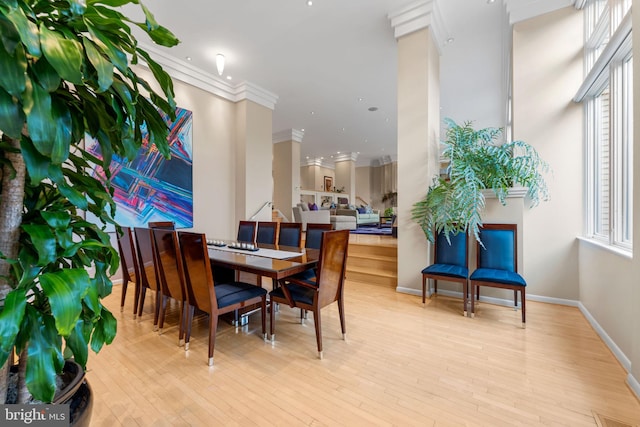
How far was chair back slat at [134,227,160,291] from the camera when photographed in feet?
7.91

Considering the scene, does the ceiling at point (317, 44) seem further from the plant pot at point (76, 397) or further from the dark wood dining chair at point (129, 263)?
the plant pot at point (76, 397)

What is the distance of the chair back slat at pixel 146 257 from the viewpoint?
7.91 feet

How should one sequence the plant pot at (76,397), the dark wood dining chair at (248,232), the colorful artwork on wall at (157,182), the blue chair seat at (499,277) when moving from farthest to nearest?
the colorful artwork on wall at (157,182)
the dark wood dining chair at (248,232)
the blue chair seat at (499,277)
the plant pot at (76,397)

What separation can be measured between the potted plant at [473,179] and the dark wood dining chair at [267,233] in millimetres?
1766

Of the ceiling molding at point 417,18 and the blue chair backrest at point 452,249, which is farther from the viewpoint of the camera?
the ceiling molding at point 417,18

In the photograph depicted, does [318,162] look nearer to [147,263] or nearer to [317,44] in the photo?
[317,44]

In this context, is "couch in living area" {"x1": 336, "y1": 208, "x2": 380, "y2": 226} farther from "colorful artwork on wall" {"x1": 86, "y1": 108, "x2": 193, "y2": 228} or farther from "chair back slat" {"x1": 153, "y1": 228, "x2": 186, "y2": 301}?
"chair back slat" {"x1": 153, "y1": 228, "x2": 186, "y2": 301}

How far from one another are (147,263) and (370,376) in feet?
7.00

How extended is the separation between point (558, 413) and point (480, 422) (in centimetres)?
47

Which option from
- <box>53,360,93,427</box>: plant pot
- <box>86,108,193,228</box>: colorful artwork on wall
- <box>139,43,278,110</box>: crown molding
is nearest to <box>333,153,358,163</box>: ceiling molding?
<box>139,43,278,110</box>: crown molding

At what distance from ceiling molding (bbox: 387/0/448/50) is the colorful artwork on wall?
329 centimetres

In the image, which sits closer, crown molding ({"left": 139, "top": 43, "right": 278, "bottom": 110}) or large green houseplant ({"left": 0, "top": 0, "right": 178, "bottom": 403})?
large green houseplant ({"left": 0, "top": 0, "right": 178, "bottom": 403})

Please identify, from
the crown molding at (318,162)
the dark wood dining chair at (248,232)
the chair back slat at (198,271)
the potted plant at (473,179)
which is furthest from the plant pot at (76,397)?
the crown molding at (318,162)

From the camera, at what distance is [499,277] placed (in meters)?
2.62
